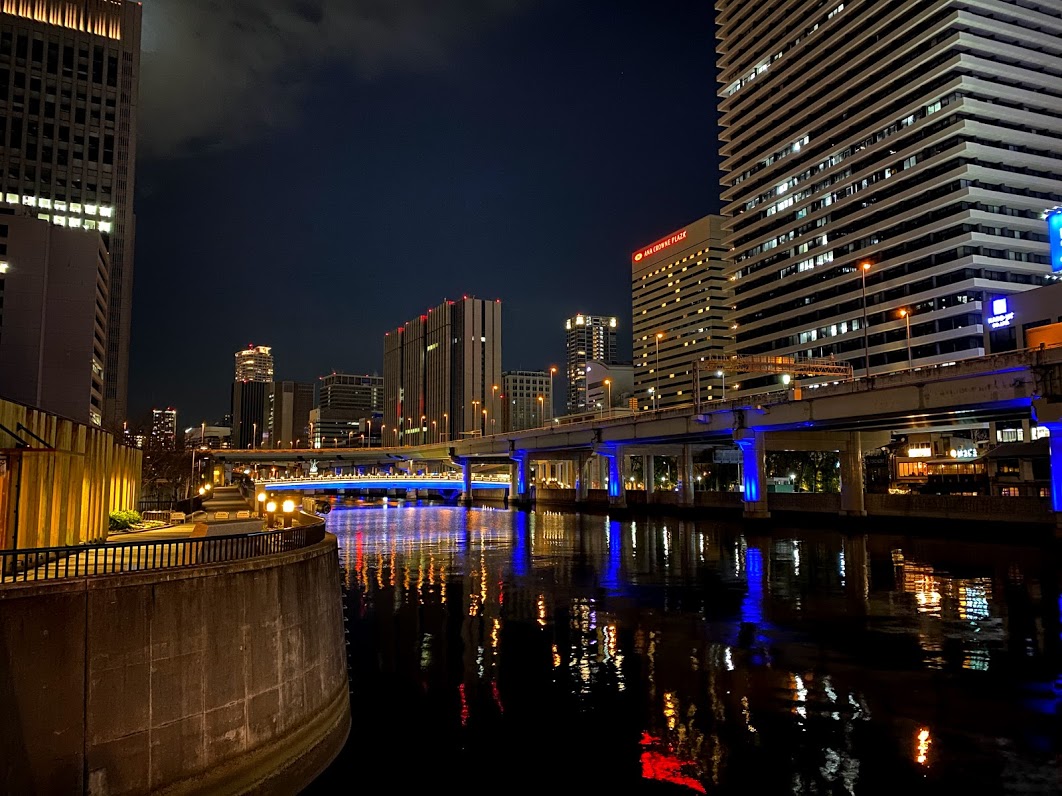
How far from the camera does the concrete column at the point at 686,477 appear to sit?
97.7 metres

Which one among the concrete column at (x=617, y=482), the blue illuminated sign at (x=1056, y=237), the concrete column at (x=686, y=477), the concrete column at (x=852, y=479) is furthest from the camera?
the concrete column at (x=617, y=482)

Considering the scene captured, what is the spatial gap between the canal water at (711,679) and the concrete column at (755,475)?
3015 centimetres

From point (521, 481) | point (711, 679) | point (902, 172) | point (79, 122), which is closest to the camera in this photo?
point (711, 679)

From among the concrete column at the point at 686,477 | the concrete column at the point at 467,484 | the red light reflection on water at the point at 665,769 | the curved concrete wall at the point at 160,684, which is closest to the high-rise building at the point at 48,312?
the concrete column at the point at 467,484

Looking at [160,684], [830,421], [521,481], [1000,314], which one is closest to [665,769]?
[160,684]

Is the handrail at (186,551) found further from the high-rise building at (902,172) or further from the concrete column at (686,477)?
the high-rise building at (902,172)

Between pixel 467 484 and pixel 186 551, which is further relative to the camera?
pixel 467 484

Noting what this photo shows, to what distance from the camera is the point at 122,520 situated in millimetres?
36656

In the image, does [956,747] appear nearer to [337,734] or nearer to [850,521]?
[337,734]

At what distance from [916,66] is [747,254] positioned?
172ft

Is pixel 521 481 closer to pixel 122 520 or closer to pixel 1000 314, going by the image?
pixel 1000 314

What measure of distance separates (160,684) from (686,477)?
95.0 m

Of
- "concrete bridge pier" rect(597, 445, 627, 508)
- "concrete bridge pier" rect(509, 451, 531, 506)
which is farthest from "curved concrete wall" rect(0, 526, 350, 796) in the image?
"concrete bridge pier" rect(509, 451, 531, 506)

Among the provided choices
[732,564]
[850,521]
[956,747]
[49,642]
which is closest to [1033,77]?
[850,521]
